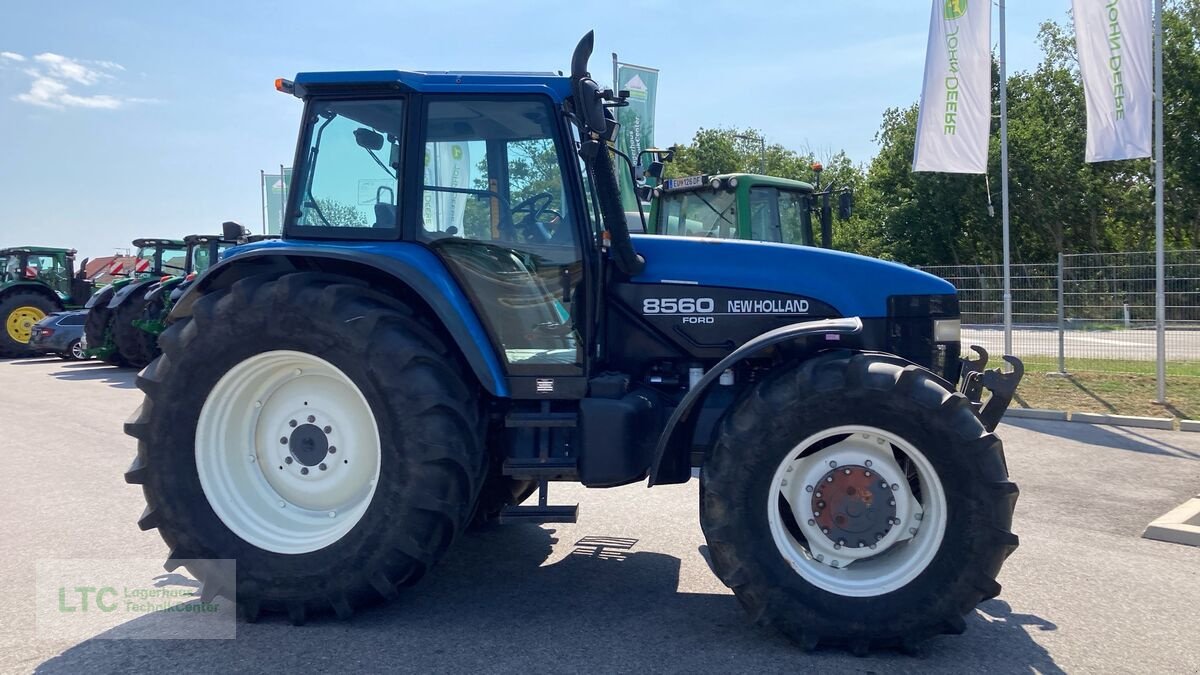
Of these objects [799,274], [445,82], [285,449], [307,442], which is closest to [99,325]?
[285,449]

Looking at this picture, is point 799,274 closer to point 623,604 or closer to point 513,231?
point 513,231

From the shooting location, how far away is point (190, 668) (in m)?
3.49

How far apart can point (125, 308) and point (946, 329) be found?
15.3 meters

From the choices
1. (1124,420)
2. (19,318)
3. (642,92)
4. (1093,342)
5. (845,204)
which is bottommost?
(1124,420)

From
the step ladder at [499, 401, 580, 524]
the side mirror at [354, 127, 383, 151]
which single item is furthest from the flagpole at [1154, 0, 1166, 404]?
the side mirror at [354, 127, 383, 151]

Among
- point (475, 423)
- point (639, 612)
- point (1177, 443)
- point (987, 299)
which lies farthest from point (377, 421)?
point (987, 299)

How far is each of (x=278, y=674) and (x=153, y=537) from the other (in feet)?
8.17

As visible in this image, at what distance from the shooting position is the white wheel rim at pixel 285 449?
415cm

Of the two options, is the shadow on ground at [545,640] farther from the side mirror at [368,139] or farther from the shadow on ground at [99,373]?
the shadow on ground at [99,373]

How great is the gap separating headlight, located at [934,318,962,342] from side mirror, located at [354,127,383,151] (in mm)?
2810

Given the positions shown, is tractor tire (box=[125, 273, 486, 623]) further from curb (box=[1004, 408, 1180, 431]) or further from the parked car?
the parked car

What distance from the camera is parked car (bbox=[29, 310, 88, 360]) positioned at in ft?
60.4

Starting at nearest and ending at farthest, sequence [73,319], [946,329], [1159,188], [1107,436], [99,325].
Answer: [946,329]
[1107,436]
[1159,188]
[99,325]
[73,319]

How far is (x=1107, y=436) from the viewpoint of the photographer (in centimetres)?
893
